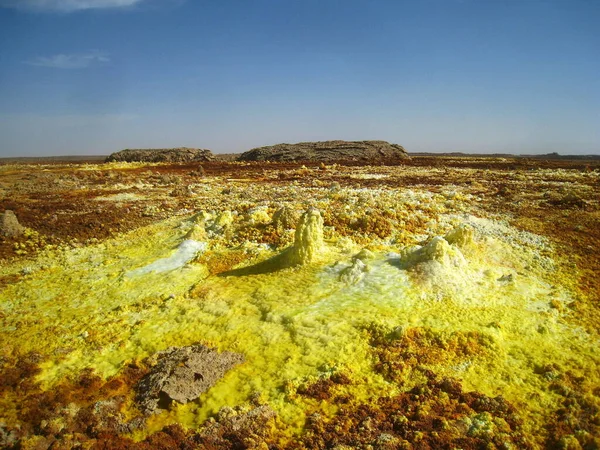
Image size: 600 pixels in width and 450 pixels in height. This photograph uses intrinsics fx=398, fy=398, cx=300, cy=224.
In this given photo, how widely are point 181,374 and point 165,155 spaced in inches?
2238

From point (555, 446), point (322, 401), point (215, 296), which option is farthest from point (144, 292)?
point (555, 446)

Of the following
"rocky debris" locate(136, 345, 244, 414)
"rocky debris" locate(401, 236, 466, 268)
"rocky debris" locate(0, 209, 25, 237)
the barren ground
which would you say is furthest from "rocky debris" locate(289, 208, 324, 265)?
"rocky debris" locate(0, 209, 25, 237)

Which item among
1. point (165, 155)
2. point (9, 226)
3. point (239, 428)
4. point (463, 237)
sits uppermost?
point (165, 155)

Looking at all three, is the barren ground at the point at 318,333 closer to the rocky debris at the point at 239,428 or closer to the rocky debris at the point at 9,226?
the rocky debris at the point at 239,428

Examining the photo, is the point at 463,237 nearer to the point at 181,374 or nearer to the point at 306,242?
the point at 306,242

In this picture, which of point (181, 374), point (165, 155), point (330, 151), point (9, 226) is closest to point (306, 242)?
point (181, 374)

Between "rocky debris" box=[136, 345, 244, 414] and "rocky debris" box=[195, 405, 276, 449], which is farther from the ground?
"rocky debris" box=[136, 345, 244, 414]

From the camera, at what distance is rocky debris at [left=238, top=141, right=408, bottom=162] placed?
53.2 metres

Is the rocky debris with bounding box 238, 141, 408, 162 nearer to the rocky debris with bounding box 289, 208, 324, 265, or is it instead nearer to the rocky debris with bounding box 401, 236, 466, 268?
the rocky debris with bounding box 289, 208, 324, 265

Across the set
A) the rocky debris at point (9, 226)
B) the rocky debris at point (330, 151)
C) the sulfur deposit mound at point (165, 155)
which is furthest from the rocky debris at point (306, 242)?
the sulfur deposit mound at point (165, 155)

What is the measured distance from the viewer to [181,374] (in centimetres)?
609

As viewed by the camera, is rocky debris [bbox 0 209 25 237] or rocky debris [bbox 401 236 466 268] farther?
rocky debris [bbox 0 209 25 237]

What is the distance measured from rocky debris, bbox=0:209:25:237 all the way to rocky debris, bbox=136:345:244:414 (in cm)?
981

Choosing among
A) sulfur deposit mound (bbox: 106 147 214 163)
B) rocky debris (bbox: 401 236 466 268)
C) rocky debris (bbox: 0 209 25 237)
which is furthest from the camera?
sulfur deposit mound (bbox: 106 147 214 163)
